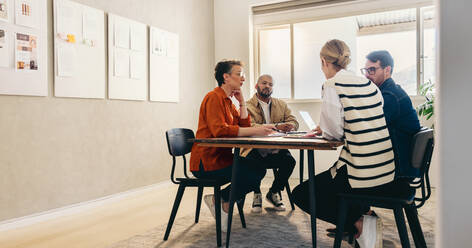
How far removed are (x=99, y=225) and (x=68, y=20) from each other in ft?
6.11

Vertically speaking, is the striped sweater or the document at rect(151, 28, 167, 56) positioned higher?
the document at rect(151, 28, 167, 56)

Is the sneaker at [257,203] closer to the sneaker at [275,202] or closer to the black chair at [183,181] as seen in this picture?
the sneaker at [275,202]

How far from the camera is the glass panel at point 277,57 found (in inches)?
210

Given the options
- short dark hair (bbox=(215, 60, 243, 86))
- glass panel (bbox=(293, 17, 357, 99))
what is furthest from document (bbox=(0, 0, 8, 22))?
glass panel (bbox=(293, 17, 357, 99))

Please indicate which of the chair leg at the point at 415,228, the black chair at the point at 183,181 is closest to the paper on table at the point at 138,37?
the black chair at the point at 183,181

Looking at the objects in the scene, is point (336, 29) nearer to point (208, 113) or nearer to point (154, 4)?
point (154, 4)

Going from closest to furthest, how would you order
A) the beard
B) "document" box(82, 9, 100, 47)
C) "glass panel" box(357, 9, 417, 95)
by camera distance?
"document" box(82, 9, 100, 47), the beard, "glass panel" box(357, 9, 417, 95)

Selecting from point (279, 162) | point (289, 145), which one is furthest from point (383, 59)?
point (279, 162)

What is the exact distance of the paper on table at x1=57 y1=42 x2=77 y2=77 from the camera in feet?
10.2

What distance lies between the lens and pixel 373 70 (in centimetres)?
245

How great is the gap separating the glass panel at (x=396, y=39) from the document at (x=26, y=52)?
395 centimetres

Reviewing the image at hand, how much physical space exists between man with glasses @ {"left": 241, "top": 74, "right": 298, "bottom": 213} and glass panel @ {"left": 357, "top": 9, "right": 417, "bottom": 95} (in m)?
2.02

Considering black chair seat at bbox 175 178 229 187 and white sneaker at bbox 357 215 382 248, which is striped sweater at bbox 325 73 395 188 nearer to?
white sneaker at bbox 357 215 382 248

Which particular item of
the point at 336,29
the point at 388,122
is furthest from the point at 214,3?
the point at 388,122
